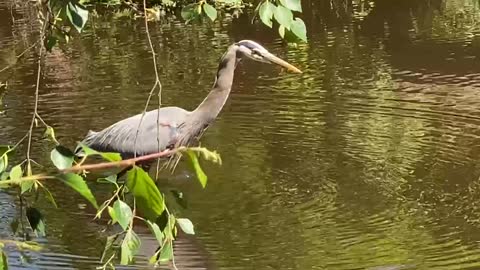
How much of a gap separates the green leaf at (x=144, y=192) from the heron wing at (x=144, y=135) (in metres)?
4.72

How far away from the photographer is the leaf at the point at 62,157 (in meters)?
1.75

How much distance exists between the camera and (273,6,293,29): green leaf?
1.92 m

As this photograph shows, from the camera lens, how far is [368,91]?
30.4 ft

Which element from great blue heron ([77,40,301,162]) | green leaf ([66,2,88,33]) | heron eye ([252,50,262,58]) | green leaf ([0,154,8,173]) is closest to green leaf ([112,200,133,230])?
green leaf ([0,154,8,173])

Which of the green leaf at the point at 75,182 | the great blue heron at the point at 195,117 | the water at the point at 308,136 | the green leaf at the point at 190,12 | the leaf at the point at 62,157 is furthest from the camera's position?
the great blue heron at the point at 195,117

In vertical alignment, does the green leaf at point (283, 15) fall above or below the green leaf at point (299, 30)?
above

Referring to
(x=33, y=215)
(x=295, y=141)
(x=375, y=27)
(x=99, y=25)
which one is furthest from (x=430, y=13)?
(x=33, y=215)

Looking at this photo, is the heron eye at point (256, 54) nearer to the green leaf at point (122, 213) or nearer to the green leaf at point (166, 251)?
the green leaf at point (166, 251)

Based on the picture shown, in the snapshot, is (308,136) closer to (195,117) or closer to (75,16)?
(195,117)

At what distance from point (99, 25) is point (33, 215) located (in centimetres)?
1264

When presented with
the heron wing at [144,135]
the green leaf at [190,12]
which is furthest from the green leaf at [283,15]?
the heron wing at [144,135]

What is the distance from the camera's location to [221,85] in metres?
6.52

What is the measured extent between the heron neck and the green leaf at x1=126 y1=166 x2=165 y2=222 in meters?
4.88

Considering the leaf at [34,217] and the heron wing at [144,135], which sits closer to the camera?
the leaf at [34,217]
